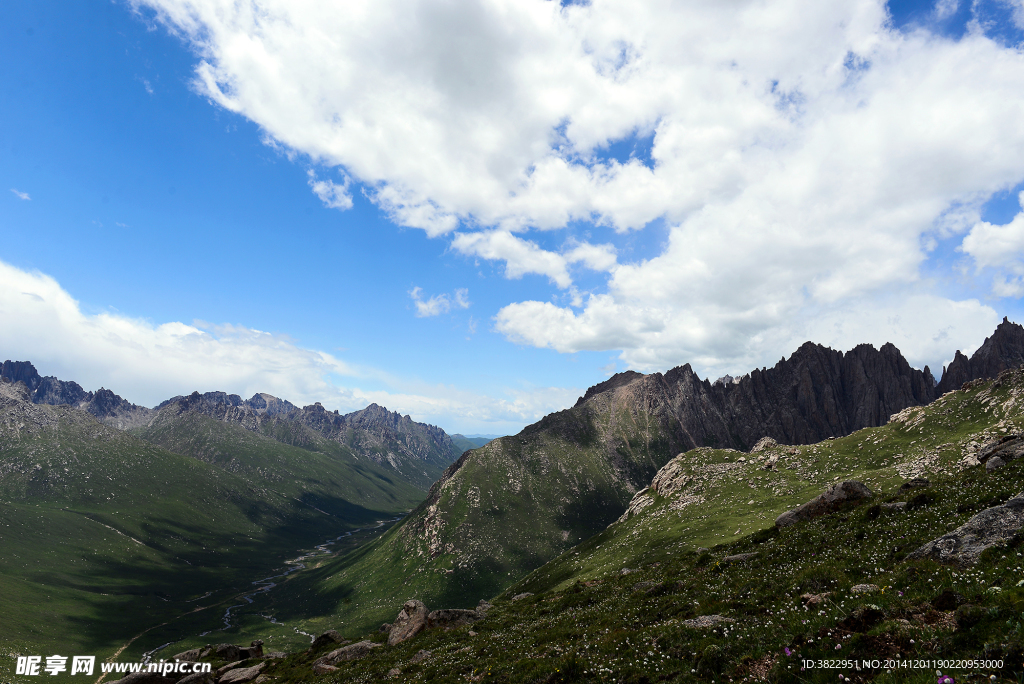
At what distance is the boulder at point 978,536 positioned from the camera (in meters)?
17.5

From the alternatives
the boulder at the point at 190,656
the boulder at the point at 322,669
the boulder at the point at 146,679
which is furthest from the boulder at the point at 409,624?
the boulder at the point at 190,656

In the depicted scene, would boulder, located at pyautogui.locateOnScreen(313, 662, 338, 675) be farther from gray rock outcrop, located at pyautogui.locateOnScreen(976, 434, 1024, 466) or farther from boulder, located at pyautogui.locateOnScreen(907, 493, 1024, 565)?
gray rock outcrop, located at pyautogui.locateOnScreen(976, 434, 1024, 466)

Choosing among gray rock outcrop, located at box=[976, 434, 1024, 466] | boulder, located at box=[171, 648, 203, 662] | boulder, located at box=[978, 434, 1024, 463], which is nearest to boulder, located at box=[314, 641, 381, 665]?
boulder, located at box=[171, 648, 203, 662]

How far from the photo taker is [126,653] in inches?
6516

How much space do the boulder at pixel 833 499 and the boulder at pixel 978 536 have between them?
77.0 ft

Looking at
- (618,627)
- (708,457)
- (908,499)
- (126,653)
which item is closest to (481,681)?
(618,627)

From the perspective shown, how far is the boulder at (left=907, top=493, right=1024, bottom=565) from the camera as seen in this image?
17531mm

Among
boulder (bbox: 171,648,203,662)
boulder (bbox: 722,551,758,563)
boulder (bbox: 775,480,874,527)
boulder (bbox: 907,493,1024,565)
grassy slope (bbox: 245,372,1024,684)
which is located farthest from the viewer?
boulder (bbox: 171,648,203,662)

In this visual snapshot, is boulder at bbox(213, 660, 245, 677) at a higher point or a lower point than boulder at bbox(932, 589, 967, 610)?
lower

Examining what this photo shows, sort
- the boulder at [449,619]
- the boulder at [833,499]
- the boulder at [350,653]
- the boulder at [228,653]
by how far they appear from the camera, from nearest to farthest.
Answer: the boulder at [833,499]
the boulder at [350,653]
the boulder at [449,619]
the boulder at [228,653]

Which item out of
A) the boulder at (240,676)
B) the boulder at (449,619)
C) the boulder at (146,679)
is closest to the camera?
the boulder at (240,676)

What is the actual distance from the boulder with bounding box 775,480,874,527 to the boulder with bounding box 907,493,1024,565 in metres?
23.5

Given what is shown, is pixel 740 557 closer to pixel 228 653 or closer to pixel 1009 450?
pixel 1009 450

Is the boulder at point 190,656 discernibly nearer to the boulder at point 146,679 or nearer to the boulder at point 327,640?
the boulder at point 146,679
